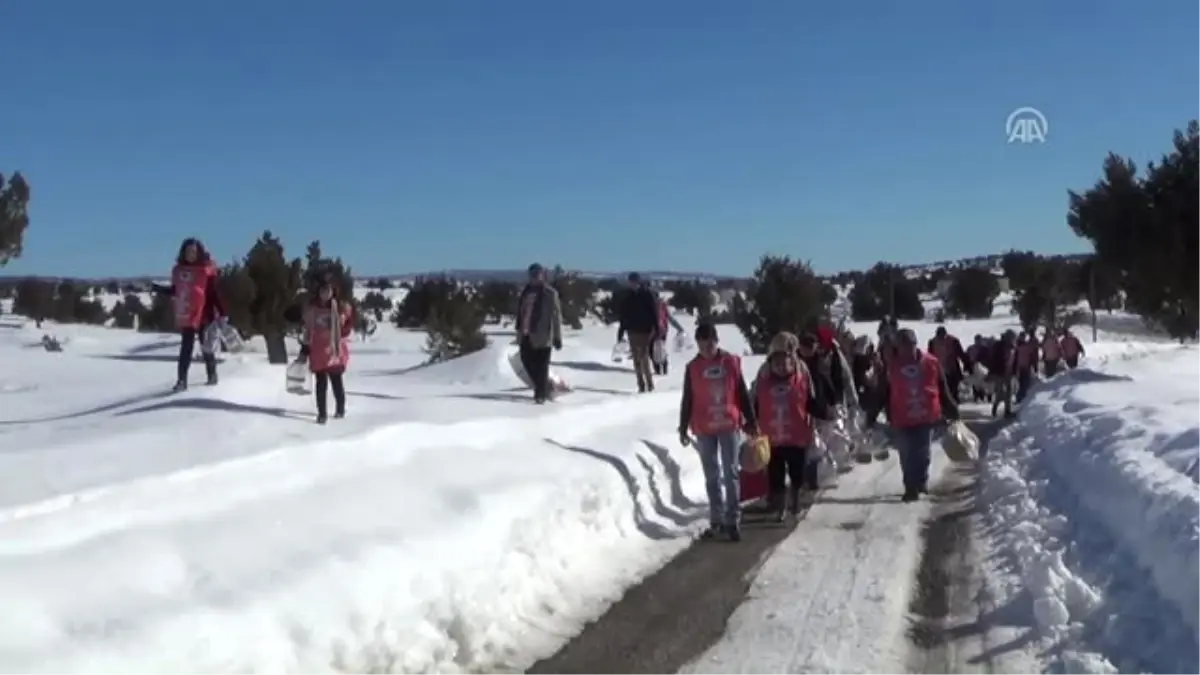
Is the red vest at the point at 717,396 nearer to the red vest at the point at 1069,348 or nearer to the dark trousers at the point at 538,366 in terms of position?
the dark trousers at the point at 538,366

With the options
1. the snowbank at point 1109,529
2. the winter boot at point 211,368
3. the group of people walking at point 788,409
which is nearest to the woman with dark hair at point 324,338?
the winter boot at point 211,368

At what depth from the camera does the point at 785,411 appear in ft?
40.1

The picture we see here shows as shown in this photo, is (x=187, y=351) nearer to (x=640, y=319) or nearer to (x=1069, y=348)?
(x=640, y=319)

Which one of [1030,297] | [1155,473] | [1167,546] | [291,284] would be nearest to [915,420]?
[1155,473]

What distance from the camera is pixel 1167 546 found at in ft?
24.5

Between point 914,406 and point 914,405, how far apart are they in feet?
0.03

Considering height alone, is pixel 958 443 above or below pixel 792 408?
below

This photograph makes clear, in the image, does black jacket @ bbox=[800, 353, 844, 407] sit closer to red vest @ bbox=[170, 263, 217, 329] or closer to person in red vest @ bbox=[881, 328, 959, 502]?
person in red vest @ bbox=[881, 328, 959, 502]

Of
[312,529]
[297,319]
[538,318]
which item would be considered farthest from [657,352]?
[312,529]

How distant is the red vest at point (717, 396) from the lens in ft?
36.0

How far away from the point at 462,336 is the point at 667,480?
19968 mm

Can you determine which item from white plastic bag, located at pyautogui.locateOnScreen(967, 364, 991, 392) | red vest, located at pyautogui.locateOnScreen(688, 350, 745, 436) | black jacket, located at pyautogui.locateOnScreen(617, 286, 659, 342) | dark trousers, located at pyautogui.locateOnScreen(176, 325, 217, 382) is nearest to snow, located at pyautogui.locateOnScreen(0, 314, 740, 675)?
dark trousers, located at pyautogui.locateOnScreen(176, 325, 217, 382)

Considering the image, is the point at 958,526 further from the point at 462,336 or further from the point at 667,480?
the point at 462,336

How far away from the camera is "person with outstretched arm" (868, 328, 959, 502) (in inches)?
511
